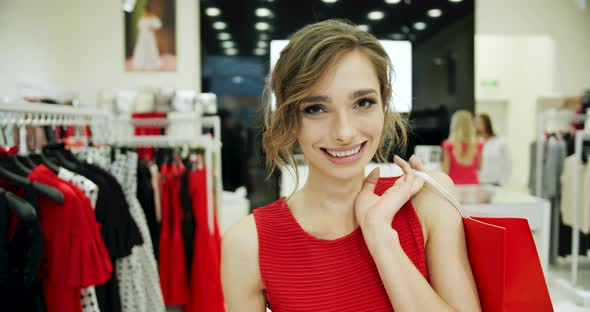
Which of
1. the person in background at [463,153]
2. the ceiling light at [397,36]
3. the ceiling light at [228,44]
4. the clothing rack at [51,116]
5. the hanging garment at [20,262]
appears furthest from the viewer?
the ceiling light at [228,44]

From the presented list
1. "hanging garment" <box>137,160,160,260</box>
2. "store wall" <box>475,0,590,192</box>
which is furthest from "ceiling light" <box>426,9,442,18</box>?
"hanging garment" <box>137,160,160,260</box>

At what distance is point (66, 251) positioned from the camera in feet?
4.79

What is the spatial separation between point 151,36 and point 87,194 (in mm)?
3298

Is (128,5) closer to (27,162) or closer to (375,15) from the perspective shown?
(375,15)

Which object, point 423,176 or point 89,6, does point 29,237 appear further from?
point 89,6

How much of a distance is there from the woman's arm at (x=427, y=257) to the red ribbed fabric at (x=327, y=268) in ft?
0.11

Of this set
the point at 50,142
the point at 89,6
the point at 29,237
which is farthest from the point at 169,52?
the point at 29,237

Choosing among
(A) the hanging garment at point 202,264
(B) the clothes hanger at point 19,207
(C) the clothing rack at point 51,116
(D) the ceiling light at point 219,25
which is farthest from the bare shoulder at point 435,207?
(D) the ceiling light at point 219,25

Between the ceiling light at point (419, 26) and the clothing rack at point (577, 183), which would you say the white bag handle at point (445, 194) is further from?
the ceiling light at point (419, 26)

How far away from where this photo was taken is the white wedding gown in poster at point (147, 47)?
450cm

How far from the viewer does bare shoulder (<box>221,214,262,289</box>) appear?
2.87ft

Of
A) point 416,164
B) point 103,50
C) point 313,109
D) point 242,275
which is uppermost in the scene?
point 103,50

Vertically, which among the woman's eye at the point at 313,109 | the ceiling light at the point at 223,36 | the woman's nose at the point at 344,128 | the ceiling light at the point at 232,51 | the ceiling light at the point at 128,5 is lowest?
the woman's nose at the point at 344,128

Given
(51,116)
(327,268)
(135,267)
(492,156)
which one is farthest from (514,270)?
(492,156)
